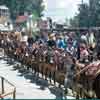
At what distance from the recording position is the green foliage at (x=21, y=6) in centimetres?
9350

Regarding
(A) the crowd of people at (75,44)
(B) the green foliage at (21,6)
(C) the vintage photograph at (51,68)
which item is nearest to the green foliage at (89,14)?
(B) the green foliage at (21,6)

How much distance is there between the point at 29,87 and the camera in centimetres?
1772

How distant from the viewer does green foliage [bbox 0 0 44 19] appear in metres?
93.5

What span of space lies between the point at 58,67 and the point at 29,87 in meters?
1.73

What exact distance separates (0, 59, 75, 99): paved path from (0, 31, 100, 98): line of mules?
484mm

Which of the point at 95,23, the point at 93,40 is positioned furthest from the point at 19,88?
the point at 95,23

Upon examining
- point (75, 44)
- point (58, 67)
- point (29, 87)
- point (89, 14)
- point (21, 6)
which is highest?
point (21, 6)

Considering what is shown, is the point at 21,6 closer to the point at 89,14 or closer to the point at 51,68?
the point at 89,14

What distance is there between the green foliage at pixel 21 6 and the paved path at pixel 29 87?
233 feet

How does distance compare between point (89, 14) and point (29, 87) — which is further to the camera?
point (89, 14)

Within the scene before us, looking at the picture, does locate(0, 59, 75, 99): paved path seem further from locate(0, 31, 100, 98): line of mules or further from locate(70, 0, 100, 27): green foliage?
locate(70, 0, 100, 27): green foliage

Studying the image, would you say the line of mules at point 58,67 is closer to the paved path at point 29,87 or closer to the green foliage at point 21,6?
the paved path at point 29,87

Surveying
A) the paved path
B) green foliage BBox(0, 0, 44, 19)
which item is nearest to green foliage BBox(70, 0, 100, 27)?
green foliage BBox(0, 0, 44, 19)

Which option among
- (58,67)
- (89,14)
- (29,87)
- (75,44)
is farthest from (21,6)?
(58,67)
